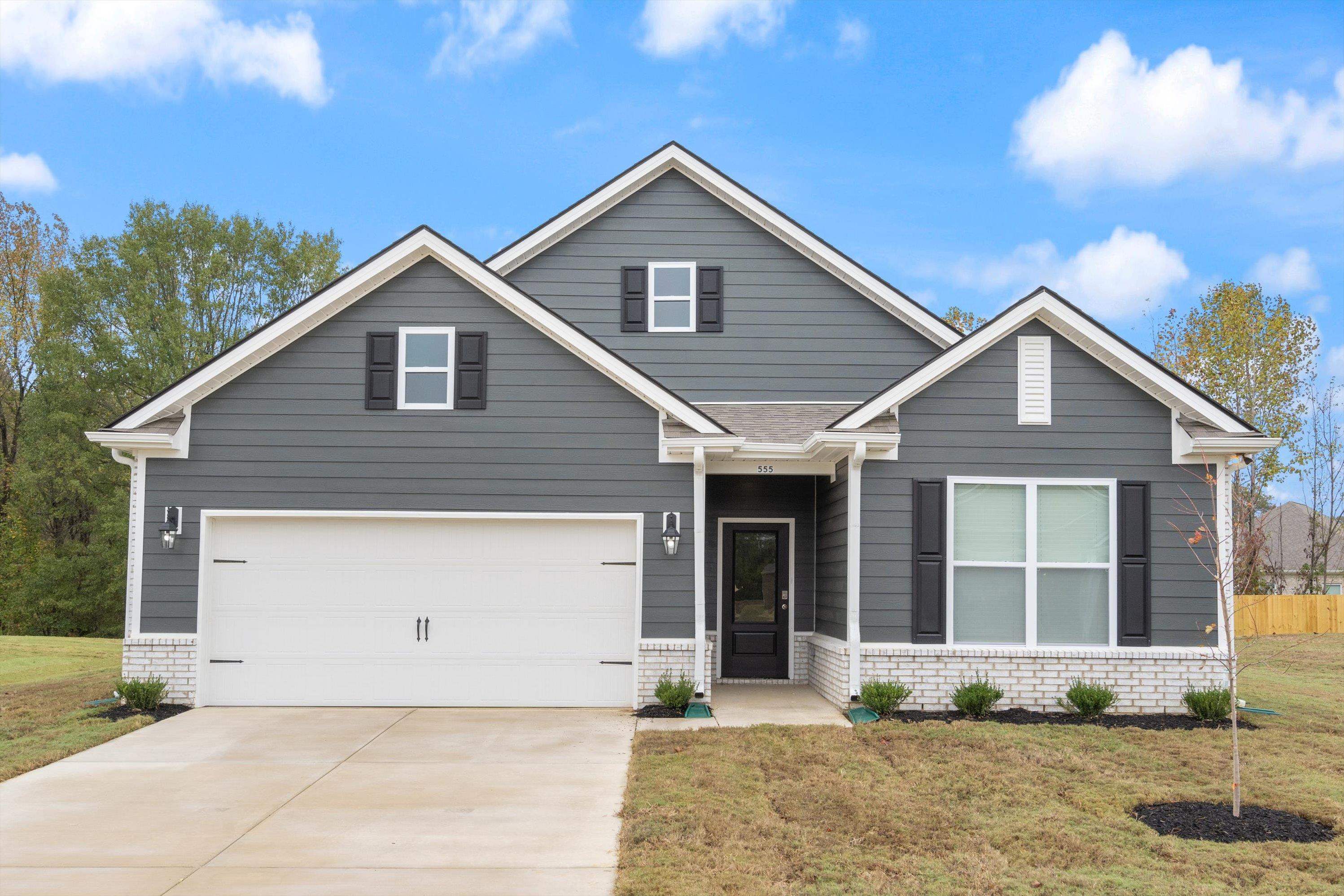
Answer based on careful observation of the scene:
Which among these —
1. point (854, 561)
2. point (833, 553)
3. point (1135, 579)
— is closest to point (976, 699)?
point (854, 561)

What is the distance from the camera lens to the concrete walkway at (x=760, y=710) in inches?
416

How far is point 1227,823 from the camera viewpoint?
716 centimetres

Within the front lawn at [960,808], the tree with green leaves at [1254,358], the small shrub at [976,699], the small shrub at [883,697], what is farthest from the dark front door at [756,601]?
the tree with green leaves at [1254,358]

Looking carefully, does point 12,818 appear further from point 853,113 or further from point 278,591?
point 853,113

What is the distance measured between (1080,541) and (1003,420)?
5.05 ft

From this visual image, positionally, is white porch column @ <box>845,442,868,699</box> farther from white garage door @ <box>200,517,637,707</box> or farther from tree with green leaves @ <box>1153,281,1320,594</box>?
tree with green leaves @ <box>1153,281,1320,594</box>

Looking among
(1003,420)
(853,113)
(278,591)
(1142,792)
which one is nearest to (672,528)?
(1003,420)

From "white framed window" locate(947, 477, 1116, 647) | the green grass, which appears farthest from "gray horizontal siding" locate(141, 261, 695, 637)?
"white framed window" locate(947, 477, 1116, 647)

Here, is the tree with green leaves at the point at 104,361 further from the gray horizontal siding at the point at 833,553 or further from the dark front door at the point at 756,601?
the gray horizontal siding at the point at 833,553

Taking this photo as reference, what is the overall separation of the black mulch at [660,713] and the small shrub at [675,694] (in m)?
0.04

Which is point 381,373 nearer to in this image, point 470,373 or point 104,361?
point 470,373

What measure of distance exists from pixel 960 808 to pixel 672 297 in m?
8.61

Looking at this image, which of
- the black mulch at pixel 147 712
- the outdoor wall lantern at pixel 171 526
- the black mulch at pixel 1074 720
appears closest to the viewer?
the black mulch at pixel 1074 720

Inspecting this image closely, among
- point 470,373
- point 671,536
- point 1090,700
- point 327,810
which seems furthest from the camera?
point 470,373
